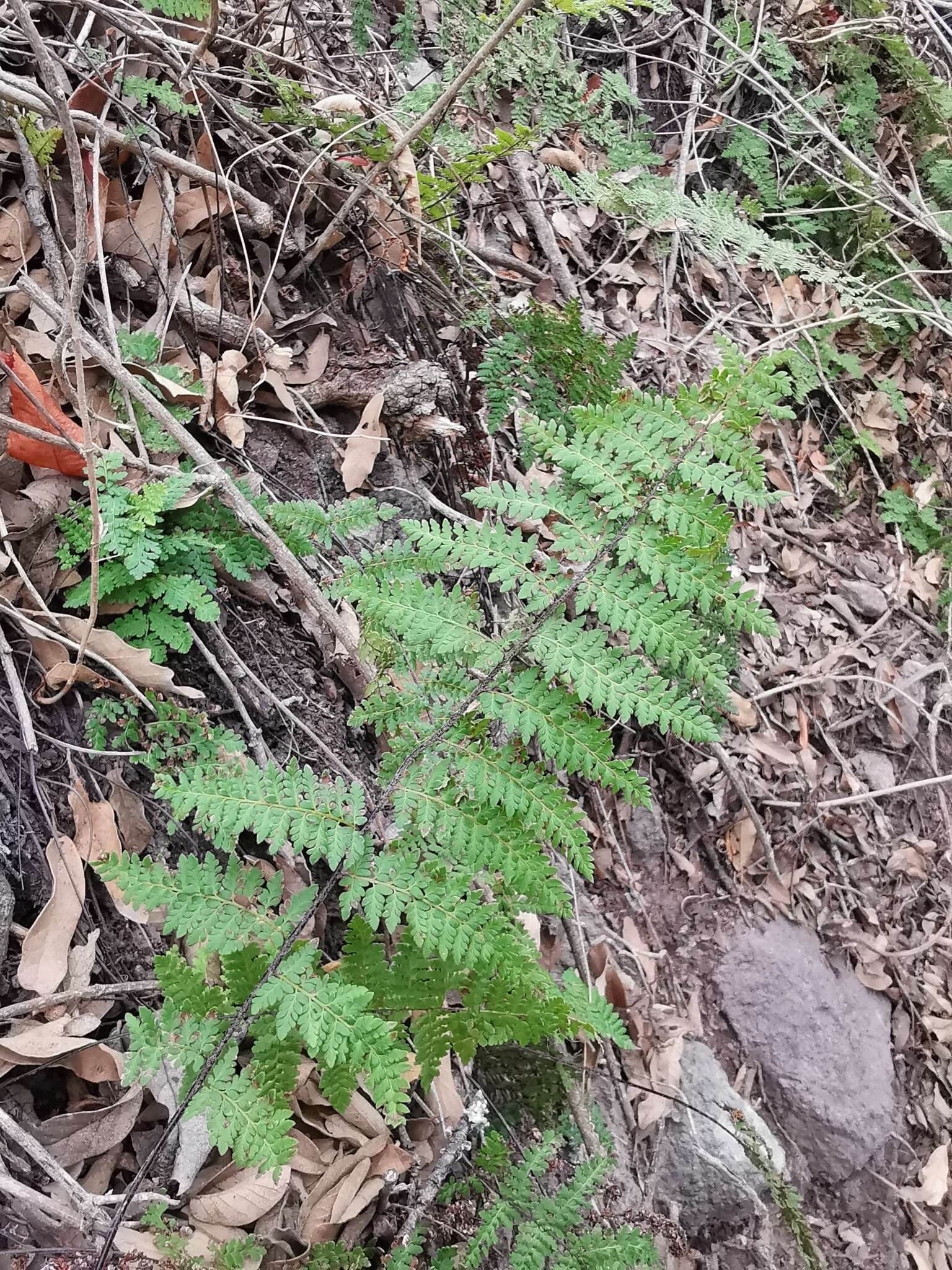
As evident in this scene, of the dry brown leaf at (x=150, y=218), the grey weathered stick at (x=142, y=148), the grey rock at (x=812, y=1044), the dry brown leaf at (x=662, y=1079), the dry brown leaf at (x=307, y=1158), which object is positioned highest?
the grey weathered stick at (x=142, y=148)

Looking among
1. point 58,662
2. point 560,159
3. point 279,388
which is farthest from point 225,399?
point 560,159

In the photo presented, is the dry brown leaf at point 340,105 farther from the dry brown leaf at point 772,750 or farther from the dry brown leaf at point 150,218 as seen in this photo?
the dry brown leaf at point 772,750

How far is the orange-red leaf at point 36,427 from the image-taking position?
2.17 metres

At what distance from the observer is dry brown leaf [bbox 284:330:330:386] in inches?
114

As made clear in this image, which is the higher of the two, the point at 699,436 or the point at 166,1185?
the point at 699,436

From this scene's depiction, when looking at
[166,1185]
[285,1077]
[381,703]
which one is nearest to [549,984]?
[285,1077]

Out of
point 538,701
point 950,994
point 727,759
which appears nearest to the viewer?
point 538,701

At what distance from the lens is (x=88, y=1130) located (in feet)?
6.01

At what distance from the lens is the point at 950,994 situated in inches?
162

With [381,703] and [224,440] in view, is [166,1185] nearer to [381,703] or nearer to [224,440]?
[381,703]

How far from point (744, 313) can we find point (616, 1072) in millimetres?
3914

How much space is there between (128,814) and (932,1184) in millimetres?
3806

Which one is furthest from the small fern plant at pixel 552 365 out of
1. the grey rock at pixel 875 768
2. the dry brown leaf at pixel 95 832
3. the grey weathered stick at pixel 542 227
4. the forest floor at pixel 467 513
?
the grey rock at pixel 875 768

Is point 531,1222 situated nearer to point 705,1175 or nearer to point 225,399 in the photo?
point 705,1175
